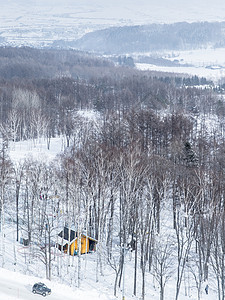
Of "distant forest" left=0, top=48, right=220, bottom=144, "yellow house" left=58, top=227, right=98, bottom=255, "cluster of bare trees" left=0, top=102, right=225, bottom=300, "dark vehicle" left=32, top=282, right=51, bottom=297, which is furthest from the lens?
"distant forest" left=0, top=48, right=220, bottom=144

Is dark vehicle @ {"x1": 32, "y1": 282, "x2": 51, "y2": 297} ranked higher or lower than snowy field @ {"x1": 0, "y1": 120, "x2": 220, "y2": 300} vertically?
higher

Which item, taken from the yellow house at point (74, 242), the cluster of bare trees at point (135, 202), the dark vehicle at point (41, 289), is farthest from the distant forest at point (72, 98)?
the dark vehicle at point (41, 289)

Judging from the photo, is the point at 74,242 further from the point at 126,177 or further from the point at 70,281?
the point at 126,177

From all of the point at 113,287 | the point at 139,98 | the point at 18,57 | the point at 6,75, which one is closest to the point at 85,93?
the point at 139,98

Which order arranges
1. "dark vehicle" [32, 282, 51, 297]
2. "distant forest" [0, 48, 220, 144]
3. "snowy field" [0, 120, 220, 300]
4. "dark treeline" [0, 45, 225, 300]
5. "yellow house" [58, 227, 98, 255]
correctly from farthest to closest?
"distant forest" [0, 48, 220, 144]
"yellow house" [58, 227, 98, 255]
"dark treeline" [0, 45, 225, 300]
"snowy field" [0, 120, 220, 300]
"dark vehicle" [32, 282, 51, 297]

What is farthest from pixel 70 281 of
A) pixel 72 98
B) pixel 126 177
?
pixel 72 98

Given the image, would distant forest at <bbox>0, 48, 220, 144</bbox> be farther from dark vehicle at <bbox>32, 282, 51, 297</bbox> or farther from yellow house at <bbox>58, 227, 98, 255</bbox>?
dark vehicle at <bbox>32, 282, 51, 297</bbox>

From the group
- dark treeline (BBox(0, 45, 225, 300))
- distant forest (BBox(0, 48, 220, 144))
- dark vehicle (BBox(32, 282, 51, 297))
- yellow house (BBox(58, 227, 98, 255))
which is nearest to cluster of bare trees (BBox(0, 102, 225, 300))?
dark treeline (BBox(0, 45, 225, 300))
